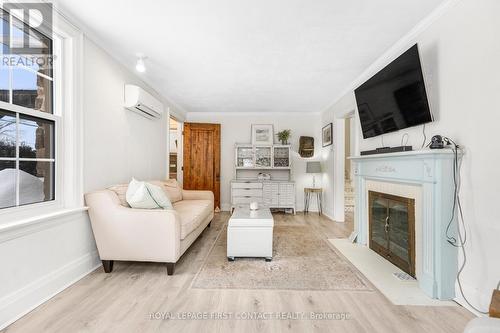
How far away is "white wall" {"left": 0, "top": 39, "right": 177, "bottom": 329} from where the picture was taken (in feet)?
5.68

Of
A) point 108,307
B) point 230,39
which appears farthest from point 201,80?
point 108,307

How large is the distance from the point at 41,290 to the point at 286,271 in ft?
6.65

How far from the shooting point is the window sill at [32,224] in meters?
1.65

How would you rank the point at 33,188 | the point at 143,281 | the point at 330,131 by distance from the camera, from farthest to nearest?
the point at 330,131, the point at 143,281, the point at 33,188

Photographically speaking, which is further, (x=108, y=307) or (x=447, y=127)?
(x=447, y=127)

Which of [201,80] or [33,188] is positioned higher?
[201,80]

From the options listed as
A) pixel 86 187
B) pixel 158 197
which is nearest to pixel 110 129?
pixel 86 187

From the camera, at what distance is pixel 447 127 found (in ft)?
6.73

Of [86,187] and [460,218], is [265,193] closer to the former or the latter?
[86,187]

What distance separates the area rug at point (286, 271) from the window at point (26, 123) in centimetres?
153

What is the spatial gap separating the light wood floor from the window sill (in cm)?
57

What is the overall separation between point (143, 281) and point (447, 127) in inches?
114

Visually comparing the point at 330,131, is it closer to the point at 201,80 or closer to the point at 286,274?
the point at 201,80

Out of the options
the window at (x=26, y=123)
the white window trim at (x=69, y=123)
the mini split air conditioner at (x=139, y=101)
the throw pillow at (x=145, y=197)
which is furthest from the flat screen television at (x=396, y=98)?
the window at (x=26, y=123)
